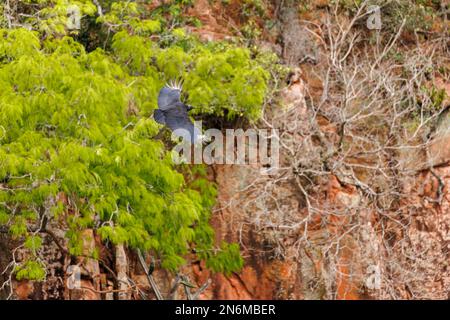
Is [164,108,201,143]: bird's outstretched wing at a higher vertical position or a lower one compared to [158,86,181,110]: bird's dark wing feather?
lower

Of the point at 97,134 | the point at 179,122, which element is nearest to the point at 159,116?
the point at 179,122

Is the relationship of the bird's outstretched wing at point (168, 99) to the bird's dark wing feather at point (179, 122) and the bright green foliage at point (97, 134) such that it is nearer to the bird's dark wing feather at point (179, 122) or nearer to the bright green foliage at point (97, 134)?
the bird's dark wing feather at point (179, 122)

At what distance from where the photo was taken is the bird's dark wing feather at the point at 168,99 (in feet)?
32.1

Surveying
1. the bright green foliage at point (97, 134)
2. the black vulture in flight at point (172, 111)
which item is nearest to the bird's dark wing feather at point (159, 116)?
the black vulture in flight at point (172, 111)

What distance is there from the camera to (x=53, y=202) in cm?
1062

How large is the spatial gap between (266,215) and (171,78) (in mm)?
2799

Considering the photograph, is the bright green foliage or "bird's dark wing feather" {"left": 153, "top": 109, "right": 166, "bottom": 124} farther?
"bird's dark wing feather" {"left": 153, "top": 109, "right": 166, "bottom": 124}

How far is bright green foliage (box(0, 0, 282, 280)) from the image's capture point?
9414mm

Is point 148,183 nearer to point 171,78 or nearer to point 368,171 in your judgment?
point 171,78

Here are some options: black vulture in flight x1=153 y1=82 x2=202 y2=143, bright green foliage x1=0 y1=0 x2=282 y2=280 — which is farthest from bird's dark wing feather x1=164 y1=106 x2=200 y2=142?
bright green foliage x1=0 y1=0 x2=282 y2=280

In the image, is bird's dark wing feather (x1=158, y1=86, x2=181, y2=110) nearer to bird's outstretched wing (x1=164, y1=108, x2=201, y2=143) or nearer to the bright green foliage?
bird's outstretched wing (x1=164, y1=108, x2=201, y2=143)

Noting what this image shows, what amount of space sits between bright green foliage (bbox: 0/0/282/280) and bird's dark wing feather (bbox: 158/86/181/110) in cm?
26

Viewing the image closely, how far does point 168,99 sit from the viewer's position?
9.83 m

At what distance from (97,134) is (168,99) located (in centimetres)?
94
